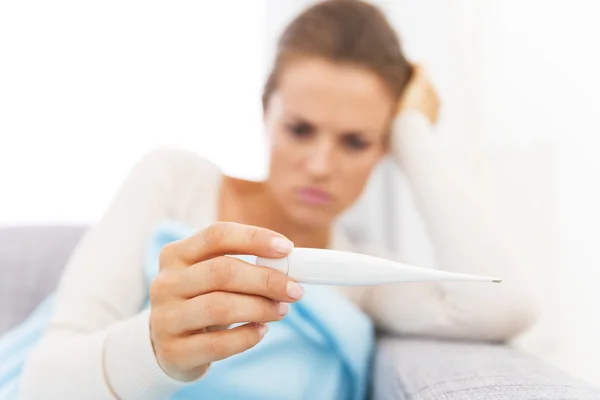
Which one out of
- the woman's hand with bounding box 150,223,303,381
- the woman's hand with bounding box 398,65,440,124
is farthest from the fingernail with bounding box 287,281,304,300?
the woman's hand with bounding box 398,65,440,124

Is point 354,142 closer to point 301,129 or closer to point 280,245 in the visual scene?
point 301,129

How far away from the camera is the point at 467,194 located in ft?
2.88

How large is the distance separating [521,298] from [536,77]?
73 centimetres

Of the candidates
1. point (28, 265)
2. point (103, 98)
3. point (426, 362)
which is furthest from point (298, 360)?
point (103, 98)

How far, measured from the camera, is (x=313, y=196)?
2.79ft

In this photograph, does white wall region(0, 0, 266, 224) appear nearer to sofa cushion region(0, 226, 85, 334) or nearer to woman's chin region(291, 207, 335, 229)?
sofa cushion region(0, 226, 85, 334)

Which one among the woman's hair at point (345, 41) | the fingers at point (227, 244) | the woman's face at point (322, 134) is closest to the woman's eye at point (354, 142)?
the woman's face at point (322, 134)

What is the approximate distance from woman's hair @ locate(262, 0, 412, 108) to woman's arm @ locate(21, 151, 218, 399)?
0.23m

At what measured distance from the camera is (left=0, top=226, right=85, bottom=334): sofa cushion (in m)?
1.04

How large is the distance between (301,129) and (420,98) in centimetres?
29

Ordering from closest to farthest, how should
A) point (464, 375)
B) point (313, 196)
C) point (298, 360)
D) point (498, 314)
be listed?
point (464, 375) < point (298, 360) < point (498, 314) < point (313, 196)

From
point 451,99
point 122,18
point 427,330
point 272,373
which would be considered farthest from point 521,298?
point 122,18

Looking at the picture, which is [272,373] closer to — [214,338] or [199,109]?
[214,338]

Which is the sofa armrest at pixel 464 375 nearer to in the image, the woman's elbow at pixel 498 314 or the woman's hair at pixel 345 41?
the woman's elbow at pixel 498 314
